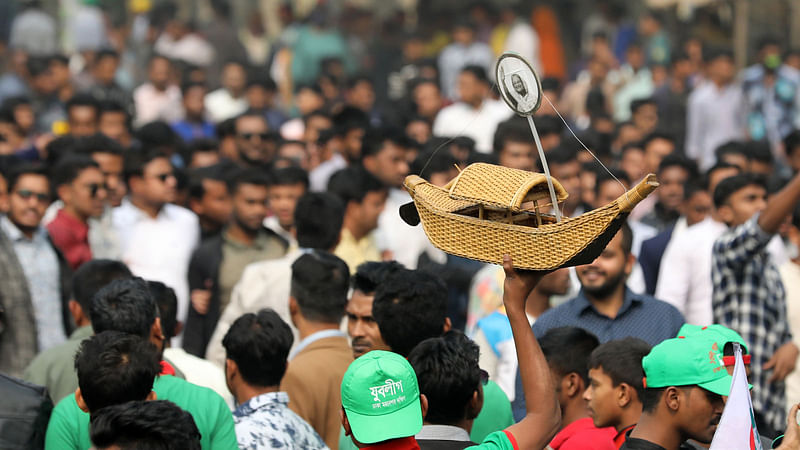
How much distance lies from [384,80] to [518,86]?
1470 cm

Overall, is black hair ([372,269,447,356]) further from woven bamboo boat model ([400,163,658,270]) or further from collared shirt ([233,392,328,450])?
woven bamboo boat model ([400,163,658,270])

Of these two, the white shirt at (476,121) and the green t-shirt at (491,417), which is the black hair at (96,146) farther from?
the green t-shirt at (491,417)

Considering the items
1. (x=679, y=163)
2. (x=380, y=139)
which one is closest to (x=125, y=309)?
(x=380, y=139)

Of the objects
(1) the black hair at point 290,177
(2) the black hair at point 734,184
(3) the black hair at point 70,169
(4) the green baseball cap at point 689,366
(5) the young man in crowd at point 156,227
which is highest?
(4) the green baseball cap at point 689,366

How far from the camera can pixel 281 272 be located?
676 cm

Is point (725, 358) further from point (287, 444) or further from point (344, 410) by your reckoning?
point (287, 444)

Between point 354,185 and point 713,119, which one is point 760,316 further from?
point 713,119

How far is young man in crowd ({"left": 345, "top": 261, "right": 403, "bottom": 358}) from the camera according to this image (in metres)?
5.52

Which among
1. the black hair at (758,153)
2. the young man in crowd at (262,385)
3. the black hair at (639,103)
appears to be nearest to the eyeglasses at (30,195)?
the young man in crowd at (262,385)

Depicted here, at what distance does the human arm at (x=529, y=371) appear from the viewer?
3.84 m

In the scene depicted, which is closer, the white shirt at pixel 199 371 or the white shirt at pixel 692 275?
the white shirt at pixel 199 371

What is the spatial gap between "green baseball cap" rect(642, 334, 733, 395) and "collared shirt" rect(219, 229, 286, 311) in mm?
4066

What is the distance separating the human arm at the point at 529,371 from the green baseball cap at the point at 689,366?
1.46 ft

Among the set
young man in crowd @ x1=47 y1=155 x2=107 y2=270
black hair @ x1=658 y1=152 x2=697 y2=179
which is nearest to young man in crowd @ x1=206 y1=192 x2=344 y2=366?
young man in crowd @ x1=47 y1=155 x2=107 y2=270
